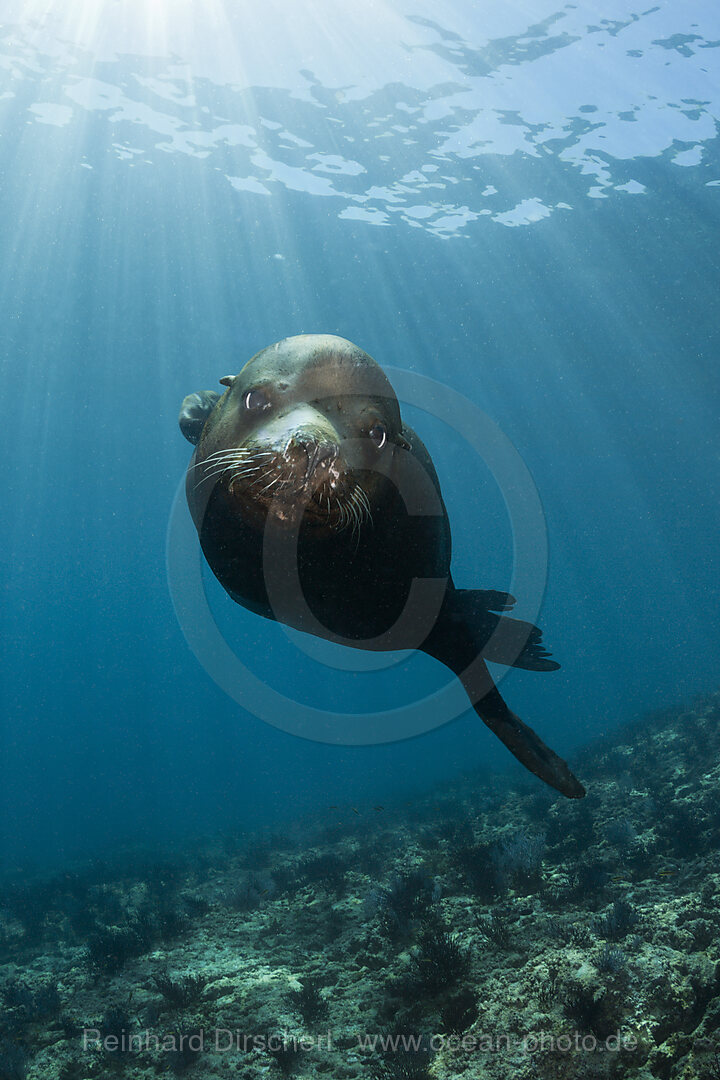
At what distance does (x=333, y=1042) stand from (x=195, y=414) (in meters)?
4.68

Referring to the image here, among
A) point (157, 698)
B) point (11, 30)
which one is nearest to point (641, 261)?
point (11, 30)

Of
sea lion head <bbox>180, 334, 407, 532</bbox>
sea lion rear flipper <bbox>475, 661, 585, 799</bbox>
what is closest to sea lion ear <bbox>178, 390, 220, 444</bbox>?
sea lion head <bbox>180, 334, 407, 532</bbox>

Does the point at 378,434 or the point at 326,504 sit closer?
the point at 326,504

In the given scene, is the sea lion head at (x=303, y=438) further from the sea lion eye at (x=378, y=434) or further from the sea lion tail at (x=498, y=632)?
the sea lion tail at (x=498, y=632)

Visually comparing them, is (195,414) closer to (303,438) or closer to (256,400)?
(256,400)

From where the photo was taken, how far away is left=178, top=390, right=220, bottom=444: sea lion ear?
3.84m

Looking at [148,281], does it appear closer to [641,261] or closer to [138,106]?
[138,106]

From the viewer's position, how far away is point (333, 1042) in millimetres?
4277

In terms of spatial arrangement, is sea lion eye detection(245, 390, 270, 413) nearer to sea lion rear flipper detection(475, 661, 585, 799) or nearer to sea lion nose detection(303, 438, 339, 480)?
sea lion nose detection(303, 438, 339, 480)

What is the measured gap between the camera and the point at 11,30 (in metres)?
13.9

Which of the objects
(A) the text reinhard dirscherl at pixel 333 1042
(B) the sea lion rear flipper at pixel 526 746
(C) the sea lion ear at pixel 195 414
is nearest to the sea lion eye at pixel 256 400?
(C) the sea lion ear at pixel 195 414

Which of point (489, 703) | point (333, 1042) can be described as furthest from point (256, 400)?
point (333, 1042)

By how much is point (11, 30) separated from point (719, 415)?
37015mm

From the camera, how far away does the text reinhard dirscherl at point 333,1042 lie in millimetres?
3455
